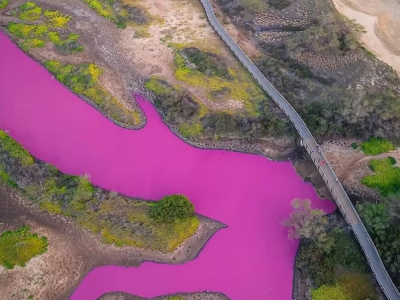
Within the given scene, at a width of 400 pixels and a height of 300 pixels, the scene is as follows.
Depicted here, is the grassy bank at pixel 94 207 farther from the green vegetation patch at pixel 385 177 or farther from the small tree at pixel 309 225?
the green vegetation patch at pixel 385 177

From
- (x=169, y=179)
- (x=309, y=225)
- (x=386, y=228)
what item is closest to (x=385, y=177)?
(x=386, y=228)

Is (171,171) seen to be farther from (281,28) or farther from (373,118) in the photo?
(281,28)

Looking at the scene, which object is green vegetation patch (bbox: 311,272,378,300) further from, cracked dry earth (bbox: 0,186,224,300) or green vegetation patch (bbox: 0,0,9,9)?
green vegetation patch (bbox: 0,0,9,9)

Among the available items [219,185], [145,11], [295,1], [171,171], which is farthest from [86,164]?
[295,1]

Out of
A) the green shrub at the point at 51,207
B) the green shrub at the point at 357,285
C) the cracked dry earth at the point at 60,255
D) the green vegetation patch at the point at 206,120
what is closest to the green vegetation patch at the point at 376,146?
the green vegetation patch at the point at 206,120

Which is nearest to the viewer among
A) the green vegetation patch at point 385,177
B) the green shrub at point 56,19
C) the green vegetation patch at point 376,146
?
the green vegetation patch at point 385,177
